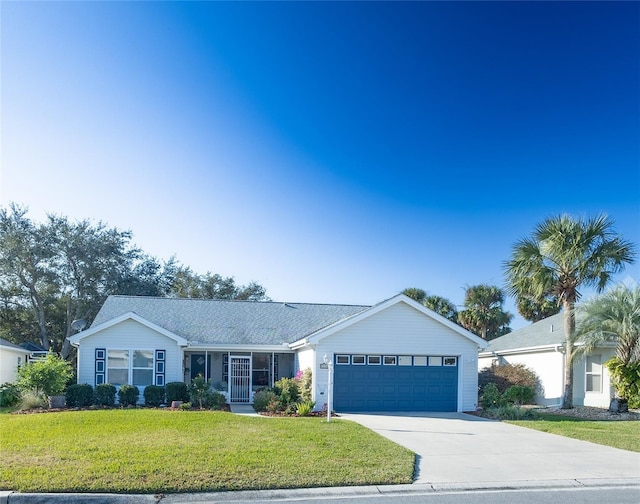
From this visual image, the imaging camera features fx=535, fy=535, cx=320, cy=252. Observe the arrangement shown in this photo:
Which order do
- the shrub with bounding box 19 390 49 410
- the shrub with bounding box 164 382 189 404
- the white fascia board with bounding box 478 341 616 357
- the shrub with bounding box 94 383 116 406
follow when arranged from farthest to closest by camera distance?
the white fascia board with bounding box 478 341 616 357 < the shrub with bounding box 164 382 189 404 < the shrub with bounding box 94 383 116 406 < the shrub with bounding box 19 390 49 410

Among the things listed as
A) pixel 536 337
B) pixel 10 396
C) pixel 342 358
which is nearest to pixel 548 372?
pixel 536 337

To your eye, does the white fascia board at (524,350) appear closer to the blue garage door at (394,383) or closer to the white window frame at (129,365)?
the blue garage door at (394,383)

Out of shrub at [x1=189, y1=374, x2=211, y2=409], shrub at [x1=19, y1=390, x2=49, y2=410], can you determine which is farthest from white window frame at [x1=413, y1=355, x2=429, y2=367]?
shrub at [x1=19, y1=390, x2=49, y2=410]

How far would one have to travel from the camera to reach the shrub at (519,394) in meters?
21.9

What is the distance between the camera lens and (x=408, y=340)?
68.8 ft

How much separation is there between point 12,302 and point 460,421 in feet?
111

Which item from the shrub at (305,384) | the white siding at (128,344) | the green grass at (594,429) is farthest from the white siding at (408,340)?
the white siding at (128,344)

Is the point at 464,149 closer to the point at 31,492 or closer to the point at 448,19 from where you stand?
the point at 448,19

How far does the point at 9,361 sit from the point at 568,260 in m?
25.2

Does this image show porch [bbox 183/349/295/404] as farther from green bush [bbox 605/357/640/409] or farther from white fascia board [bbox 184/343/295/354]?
green bush [bbox 605/357/640/409]

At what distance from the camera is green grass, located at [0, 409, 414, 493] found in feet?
27.3

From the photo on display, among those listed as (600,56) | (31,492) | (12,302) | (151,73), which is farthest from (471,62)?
(12,302)

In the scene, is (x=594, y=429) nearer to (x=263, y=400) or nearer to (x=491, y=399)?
(x=491, y=399)

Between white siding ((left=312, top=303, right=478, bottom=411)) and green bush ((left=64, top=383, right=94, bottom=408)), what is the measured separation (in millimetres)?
8873
